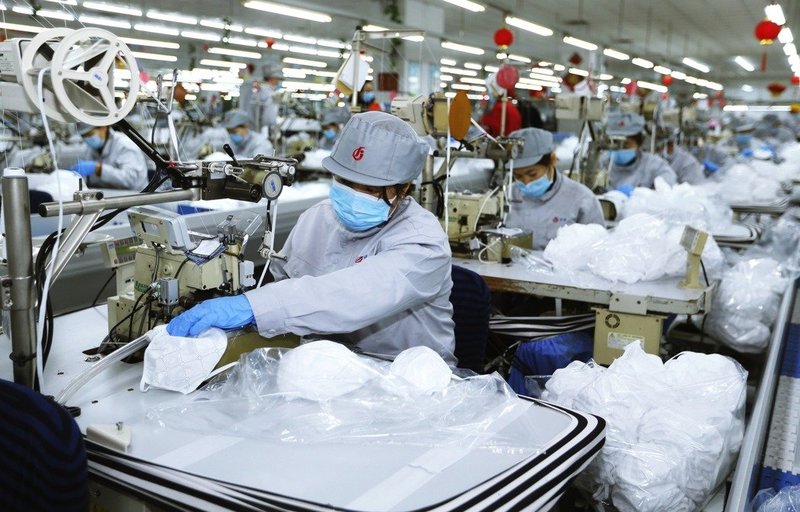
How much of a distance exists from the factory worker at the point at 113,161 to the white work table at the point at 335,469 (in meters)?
3.99

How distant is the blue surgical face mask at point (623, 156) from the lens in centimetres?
544

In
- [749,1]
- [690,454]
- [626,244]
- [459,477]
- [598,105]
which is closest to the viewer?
[459,477]

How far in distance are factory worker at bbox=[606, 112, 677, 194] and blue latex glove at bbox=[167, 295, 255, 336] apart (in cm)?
427

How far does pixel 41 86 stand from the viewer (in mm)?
1230

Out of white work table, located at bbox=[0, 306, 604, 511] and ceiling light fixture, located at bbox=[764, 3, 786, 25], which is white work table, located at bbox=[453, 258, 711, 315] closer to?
white work table, located at bbox=[0, 306, 604, 511]

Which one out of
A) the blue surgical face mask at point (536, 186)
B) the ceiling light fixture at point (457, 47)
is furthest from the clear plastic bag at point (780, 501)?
the ceiling light fixture at point (457, 47)

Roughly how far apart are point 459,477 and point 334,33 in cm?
1032

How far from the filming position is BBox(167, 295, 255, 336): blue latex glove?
59.2 inches

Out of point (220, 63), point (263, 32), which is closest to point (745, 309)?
point (263, 32)

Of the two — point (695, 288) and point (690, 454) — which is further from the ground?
point (695, 288)

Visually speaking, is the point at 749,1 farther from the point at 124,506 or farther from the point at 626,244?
the point at 124,506

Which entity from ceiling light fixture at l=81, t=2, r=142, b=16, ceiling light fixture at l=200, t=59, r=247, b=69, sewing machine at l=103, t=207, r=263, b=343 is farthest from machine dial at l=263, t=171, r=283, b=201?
ceiling light fixture at l=200, t=59, r=247, b=69

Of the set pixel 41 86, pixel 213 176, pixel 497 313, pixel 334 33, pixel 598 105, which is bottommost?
pixel 497 313

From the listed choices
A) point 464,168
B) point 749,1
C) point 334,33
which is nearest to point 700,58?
point 749,1
